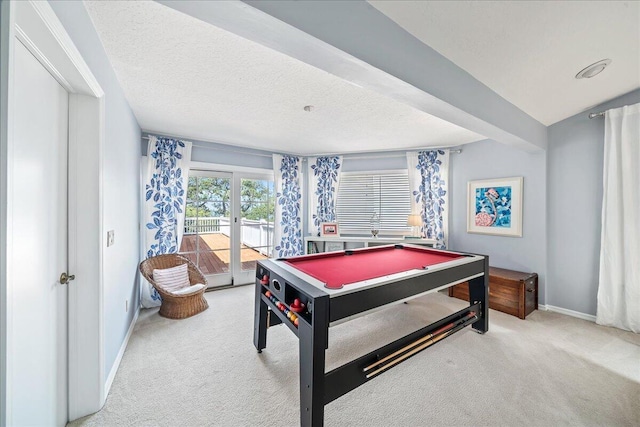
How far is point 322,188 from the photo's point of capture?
443 cm

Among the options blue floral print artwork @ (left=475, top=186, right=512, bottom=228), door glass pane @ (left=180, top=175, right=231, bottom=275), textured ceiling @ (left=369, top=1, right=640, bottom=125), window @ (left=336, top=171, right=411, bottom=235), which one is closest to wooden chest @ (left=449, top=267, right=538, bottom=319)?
blue floral print artwork @ (left=475, top=186, right=512, bottom=228)

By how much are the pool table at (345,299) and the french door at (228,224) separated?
1.92 meters

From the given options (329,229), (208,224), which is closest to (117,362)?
(208,224)

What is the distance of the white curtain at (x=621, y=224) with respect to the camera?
2385 millimetres

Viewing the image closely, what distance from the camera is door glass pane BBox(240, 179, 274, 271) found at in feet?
13.1

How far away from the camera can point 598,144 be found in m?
2.66

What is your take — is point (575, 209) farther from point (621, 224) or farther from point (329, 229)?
point (329, 229)

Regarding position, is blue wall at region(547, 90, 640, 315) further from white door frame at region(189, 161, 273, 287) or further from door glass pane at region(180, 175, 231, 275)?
door glass pane at region(180, 175, 231, 275)

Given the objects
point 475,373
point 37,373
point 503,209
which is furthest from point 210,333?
point 503,209

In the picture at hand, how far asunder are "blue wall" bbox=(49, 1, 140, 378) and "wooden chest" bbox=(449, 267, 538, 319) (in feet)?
12.7

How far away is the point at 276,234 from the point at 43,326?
306cm

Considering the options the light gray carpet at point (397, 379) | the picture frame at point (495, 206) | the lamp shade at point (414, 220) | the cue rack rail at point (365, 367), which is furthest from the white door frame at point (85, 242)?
the picture frame at point (495, 206)

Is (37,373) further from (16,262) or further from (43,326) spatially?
(16,262)

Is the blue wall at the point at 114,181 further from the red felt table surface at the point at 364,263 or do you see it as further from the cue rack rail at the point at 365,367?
the cue rack rail at the point at 365,367
